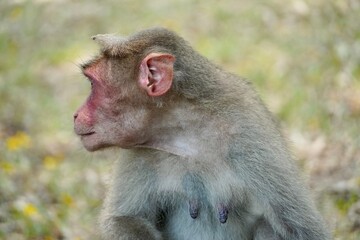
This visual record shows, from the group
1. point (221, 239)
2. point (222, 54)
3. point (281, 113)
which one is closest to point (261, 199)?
point (221, 239)

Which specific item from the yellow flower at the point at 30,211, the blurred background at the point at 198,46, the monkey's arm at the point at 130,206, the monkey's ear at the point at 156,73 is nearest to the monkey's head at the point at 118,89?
the monkey's ear at the point at 156,73

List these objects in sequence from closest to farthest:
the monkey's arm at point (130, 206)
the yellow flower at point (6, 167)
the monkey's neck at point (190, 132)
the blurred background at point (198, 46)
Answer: the monkey's neck at point (190, 132)
the monkey's arm at point (130, 206)
the blurred background at point (198, 46)
the yellow flower at point (6, 167)

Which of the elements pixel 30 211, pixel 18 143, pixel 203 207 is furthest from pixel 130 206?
pixel 18 143

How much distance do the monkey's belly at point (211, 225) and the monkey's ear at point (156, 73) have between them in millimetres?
705

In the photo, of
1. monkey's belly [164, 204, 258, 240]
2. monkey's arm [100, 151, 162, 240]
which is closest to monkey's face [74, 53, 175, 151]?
monkey's arm [100, 151, 162, 240]

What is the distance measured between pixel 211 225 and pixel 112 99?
2.84 feet

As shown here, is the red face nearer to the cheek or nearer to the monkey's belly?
the cheek

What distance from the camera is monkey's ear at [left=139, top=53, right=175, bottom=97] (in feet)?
16.4

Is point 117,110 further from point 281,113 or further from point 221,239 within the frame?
point 281,113

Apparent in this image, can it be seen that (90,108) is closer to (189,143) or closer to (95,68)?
(95,68)

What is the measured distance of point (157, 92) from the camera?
506 centimetres

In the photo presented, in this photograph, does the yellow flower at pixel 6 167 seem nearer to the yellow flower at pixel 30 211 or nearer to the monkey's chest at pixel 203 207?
the yellow flower at pixel 30 211

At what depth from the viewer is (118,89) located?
5.10m

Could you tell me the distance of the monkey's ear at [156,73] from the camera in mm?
5000
